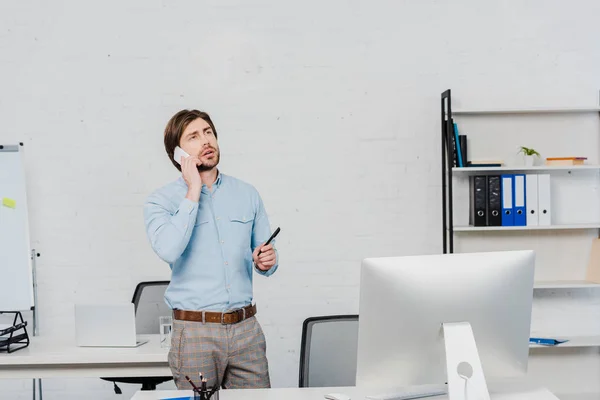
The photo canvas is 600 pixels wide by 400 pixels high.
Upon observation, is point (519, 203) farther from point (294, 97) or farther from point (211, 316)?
point (211, 316)

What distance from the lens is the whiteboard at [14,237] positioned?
3.25 meters

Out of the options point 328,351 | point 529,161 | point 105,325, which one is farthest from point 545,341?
point 105,325

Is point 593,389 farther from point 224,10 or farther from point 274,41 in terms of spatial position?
point 224,10

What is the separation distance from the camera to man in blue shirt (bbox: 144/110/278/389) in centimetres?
236

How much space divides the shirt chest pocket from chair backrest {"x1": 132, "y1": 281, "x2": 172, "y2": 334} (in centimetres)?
111

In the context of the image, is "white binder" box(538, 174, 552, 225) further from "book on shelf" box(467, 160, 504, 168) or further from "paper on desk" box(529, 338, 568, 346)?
"paper on desk" box(529, 338, 568, 346)

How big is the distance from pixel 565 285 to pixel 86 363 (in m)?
2.49

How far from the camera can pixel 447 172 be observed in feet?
12.5

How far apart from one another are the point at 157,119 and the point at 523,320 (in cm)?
267

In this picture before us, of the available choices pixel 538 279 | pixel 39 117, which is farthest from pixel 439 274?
pixel 39 117

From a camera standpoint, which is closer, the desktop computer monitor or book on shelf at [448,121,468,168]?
the desktop computer monitor

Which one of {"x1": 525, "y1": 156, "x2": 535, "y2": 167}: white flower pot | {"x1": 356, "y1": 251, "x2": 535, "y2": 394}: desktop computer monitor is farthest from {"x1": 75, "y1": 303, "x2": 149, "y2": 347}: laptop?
{"x1": 525, "y1": 156, "x2": 535, "y2": 167}: white flower pot

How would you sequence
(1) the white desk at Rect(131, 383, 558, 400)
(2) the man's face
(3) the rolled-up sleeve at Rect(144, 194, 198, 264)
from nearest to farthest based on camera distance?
1. (1) the white desk at Rect(131, 383, 558, 400)
2. (3) the rolled-up sleeve at Rect(144, 194, 198, 264)
3. (2) the man's face

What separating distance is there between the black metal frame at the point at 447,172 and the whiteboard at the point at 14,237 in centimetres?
217
